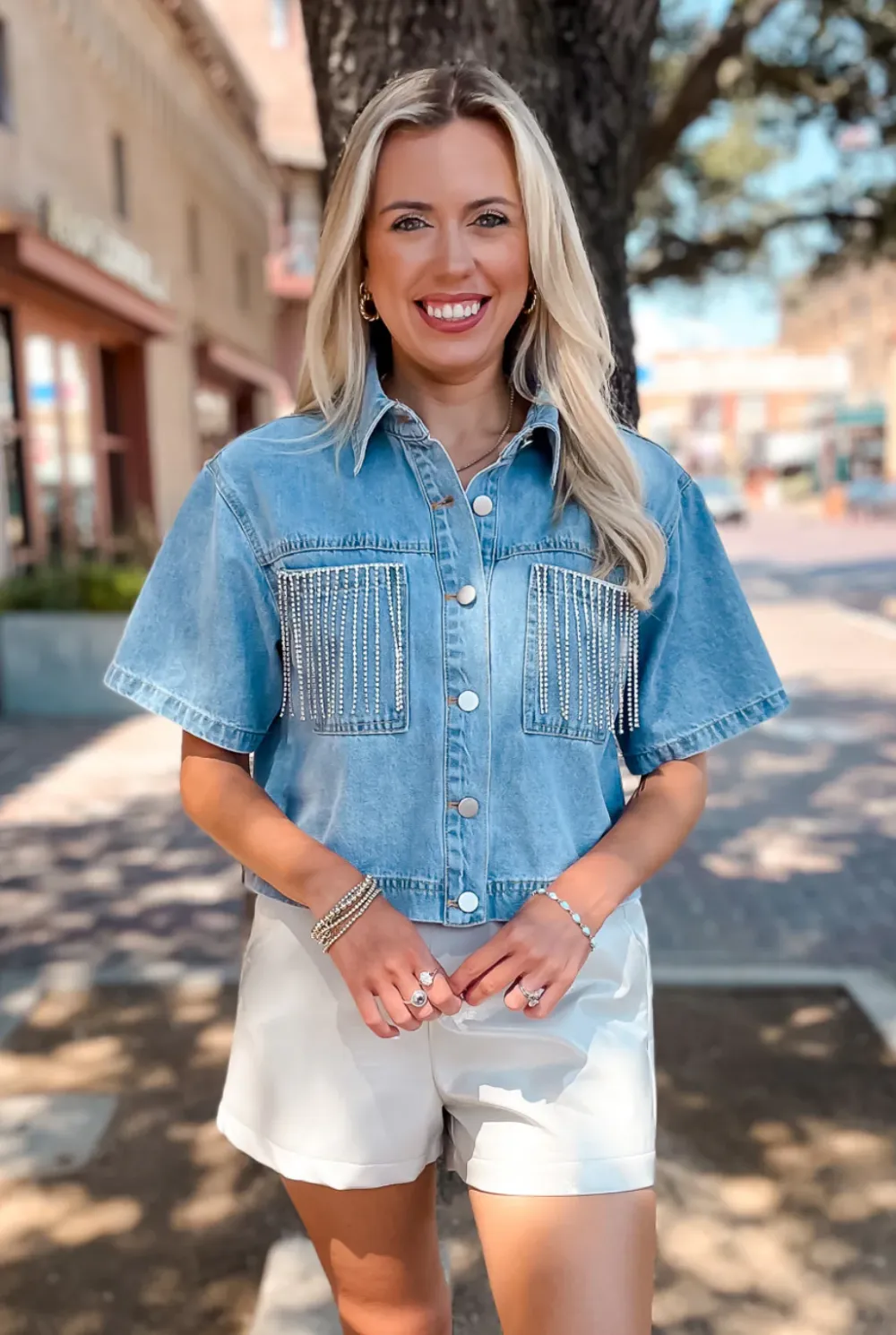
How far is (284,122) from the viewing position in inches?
983

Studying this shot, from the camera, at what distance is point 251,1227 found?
3018 millimetres

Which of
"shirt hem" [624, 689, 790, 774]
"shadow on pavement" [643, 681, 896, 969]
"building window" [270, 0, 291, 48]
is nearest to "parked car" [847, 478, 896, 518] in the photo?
"building window" [270, 0, 291, 48]

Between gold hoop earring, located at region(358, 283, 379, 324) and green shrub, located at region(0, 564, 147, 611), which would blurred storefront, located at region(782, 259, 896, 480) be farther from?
gold hoop earring, located at region(358, 283, 379, 324)

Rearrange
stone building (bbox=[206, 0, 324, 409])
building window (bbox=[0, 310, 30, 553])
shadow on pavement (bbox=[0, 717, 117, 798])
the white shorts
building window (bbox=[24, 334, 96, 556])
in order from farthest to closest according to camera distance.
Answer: stone building (bbox=[206, 0, 324, 409]), building window (bbox=[24, 334, 96, 556]), building window (bbox=[0, 310, 30, 553]), shadow on pavement (bbox=[0, 717, 117, 798]), the white shorts

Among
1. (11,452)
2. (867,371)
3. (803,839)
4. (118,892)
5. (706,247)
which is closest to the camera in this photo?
(118,892)

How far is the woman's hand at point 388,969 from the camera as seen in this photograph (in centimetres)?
152

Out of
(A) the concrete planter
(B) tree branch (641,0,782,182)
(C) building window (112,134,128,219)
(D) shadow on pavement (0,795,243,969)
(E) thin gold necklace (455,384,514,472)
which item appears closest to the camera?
(E) thin gold necklace (455,384,514,472)

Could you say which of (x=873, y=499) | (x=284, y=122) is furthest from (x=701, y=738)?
(x=873, y=499)

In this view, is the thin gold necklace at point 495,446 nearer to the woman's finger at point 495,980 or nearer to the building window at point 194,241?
the woman's finger at point 495,980

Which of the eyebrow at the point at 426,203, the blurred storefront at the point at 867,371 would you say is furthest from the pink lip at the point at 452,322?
the blurred storefront at the point at 867,371

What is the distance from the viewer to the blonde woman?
64.0 inches

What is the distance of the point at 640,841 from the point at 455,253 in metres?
0.79

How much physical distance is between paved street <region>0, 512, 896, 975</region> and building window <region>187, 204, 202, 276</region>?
9342 mm

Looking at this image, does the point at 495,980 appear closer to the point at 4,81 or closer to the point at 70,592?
the point at 70,592
